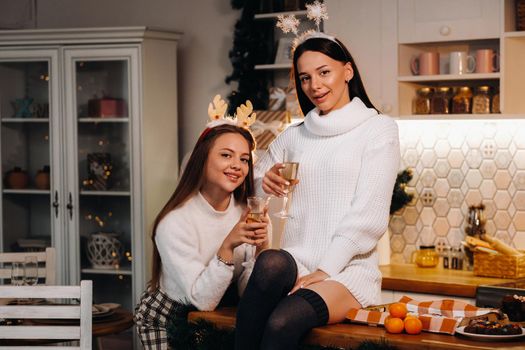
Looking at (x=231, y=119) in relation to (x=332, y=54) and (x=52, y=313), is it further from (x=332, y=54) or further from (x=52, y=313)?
(x=52, y=313)

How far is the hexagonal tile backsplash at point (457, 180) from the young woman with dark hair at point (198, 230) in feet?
5.01

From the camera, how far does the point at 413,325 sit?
2.66m

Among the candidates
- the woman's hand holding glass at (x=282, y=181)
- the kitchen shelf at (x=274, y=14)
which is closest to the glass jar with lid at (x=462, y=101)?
the kitchen shelf at (x=274, y=14)

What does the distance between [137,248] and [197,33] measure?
1.29 meters

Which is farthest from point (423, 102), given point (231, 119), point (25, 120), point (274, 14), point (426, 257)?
point (25, 120)

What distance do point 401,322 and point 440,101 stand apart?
6.23ft

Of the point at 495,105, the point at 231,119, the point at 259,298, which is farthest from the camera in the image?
the point at 495,105

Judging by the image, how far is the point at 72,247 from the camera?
17.5 feet

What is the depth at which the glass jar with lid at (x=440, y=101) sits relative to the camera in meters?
4.36

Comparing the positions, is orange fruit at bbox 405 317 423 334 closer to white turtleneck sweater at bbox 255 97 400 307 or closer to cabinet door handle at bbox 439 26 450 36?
white turtleneck sweater at bbox 255 97 400 307

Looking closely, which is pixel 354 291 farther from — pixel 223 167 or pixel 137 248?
pixel 137 248

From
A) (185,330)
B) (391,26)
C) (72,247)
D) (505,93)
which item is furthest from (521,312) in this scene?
(72,247)

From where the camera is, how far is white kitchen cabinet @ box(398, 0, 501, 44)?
4.10m

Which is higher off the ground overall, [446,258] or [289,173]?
[289,173]
